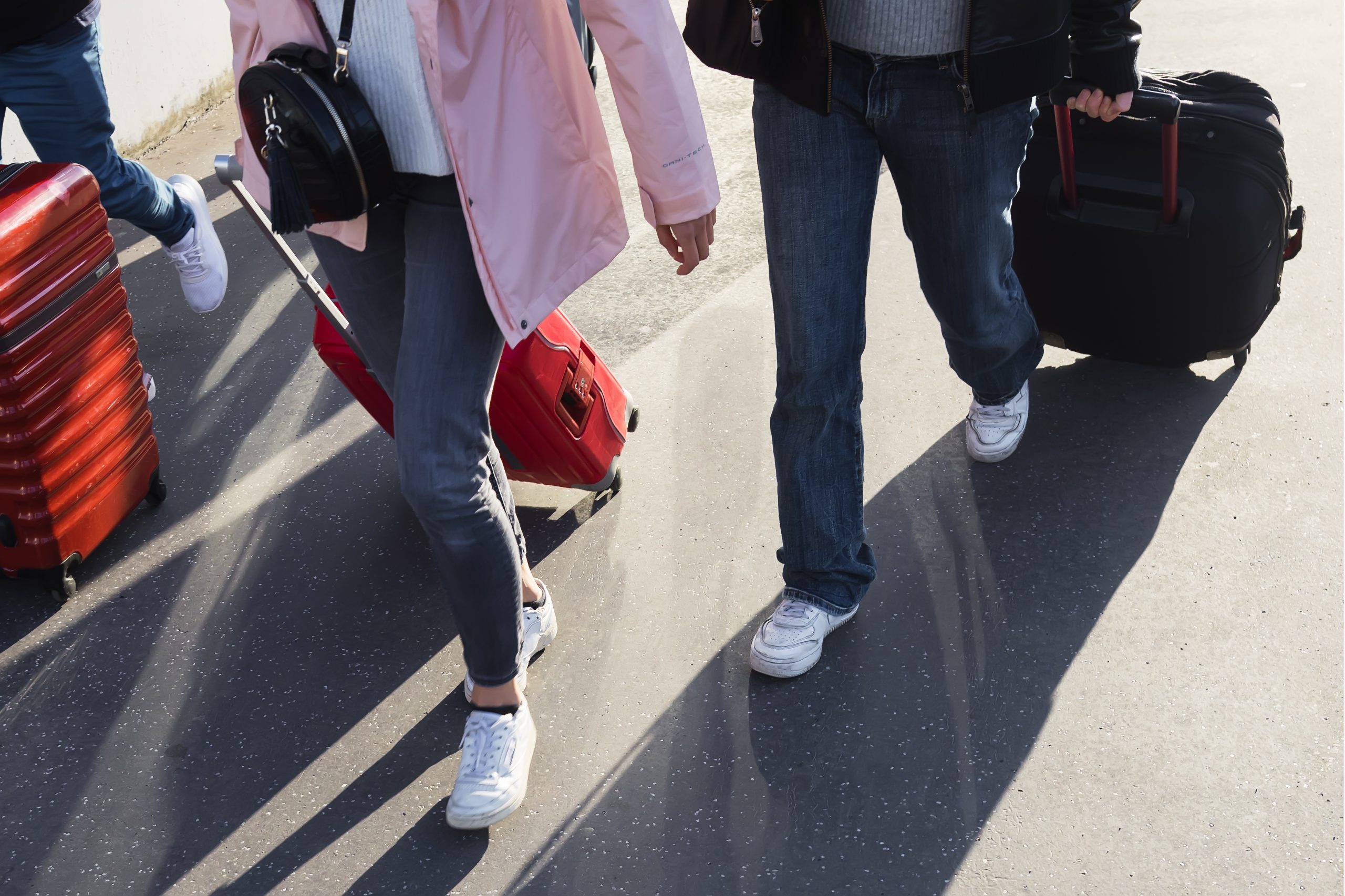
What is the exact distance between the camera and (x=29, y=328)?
2777 mm

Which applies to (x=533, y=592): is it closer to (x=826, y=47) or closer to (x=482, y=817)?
(x=482, y=817)

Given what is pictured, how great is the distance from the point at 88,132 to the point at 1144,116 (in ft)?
9.56

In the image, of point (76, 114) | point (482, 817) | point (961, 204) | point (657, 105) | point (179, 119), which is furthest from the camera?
point (179, 119)

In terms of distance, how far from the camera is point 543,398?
2723mm

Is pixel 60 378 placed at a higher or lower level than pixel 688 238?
lower

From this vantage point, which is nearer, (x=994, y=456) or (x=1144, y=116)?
(x=1144, y=116)

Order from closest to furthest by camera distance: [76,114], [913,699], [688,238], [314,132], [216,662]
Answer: [314,132]
[688,238]
[913,699]
[216,662]
[76,114]

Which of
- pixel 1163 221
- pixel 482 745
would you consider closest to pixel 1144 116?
pixel 1163 221

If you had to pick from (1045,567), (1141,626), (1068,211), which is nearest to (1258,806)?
(1141,626)

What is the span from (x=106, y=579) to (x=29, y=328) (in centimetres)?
67

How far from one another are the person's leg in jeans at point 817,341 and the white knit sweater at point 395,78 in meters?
0.70

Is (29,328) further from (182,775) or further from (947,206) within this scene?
(947,206)

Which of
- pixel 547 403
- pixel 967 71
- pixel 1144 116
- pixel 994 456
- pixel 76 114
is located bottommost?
pixel 994 456

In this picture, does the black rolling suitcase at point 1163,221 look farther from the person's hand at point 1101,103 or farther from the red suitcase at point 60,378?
the red suitcase at point 60,378
